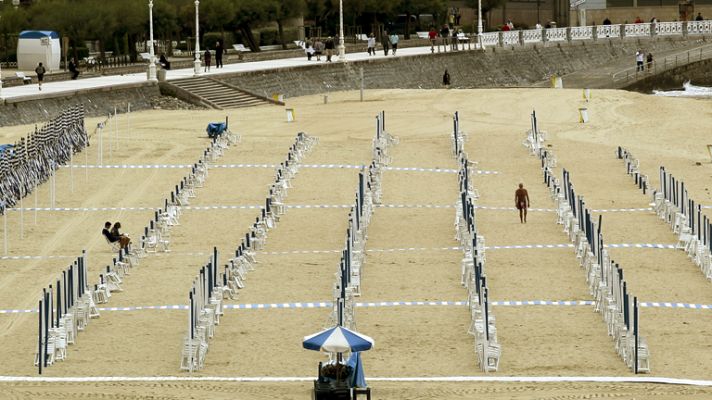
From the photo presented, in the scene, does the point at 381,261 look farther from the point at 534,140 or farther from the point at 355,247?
the point at 534,140

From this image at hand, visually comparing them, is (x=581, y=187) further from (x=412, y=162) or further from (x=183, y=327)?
(x=183, y=327)

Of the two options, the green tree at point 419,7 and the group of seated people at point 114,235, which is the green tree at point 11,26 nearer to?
the green tree at point 419,7

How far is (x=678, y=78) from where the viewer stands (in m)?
91.4

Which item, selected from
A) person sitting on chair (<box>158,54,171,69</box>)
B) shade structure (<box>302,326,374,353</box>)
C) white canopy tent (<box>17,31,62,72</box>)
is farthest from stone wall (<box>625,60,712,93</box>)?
shade structure (<box>302,326,374,353</box>)

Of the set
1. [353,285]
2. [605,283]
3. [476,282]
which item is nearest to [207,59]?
[353,285]

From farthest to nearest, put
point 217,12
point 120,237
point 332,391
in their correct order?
1. point 217,12
2. point 120,237
3. point 332,391

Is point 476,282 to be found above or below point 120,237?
below

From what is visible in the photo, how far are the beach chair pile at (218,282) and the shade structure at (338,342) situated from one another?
3357 mm

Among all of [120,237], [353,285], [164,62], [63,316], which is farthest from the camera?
[164,62]

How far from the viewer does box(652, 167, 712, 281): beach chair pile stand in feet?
111

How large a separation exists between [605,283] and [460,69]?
58.2 m

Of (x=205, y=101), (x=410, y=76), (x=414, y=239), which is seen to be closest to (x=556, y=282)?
(x=414, y=239)

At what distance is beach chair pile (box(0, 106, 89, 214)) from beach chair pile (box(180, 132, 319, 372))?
6162mm

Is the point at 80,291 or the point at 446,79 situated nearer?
the point at 80,291
